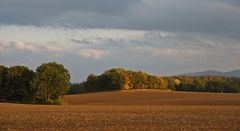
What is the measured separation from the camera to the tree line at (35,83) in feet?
352

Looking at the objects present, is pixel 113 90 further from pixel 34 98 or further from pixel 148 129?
pixel 148 129

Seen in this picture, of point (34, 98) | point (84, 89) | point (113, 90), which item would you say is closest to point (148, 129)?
point (34, 98)

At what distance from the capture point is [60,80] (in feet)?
355

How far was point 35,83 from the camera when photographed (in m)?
106

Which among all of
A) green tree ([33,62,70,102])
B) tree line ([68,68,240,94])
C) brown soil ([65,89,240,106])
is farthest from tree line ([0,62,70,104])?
tree line ([68,68,240,94])

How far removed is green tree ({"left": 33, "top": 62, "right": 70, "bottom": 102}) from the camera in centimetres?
10706

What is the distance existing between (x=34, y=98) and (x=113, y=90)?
132 feet

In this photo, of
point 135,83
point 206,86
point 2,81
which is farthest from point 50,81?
point 206,86

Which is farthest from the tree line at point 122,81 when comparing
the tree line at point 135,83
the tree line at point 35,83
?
the tree line at point 35,83

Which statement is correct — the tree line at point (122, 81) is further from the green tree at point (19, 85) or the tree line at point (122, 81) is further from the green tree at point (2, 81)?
the green tree at point (2, 81)

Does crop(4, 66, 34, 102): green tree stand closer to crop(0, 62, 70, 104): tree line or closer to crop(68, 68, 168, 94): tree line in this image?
crop(0, 62, 70, 104): tree line

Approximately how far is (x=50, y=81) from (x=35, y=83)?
319cm

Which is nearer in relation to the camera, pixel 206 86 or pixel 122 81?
pixel 122 81

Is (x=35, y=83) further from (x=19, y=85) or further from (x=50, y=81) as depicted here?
(x=19, y=85)
